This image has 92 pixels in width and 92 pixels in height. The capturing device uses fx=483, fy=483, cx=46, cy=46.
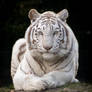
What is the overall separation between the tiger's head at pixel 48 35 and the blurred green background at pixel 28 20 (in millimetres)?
5882

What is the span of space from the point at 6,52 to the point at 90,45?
2287mm

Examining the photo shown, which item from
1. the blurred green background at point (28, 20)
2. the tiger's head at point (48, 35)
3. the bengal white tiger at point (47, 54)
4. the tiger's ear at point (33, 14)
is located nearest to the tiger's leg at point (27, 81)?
the bengal white tiger at point (47, 54)

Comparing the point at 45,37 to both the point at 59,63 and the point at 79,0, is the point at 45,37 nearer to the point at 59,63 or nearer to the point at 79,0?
the point at 59,63

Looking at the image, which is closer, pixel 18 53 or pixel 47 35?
pixel 47 35

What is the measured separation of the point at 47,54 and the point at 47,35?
24cm

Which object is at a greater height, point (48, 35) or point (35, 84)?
point (48, 35)

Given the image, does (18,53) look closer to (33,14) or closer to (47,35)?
(33,14)

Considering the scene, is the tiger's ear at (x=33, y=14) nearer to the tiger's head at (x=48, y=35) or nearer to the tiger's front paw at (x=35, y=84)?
the tiger's head at (x=48, y=35)

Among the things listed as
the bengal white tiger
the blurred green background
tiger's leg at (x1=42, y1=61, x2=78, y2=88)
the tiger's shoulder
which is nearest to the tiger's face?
the bengal white tiger

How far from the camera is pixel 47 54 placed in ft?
19.6

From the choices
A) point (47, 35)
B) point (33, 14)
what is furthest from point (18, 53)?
point (47, 35)

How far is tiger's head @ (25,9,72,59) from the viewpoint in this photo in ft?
19.4

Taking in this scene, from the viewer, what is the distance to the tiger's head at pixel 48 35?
592 centimetres

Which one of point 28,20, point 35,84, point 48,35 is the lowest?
point 35,84
